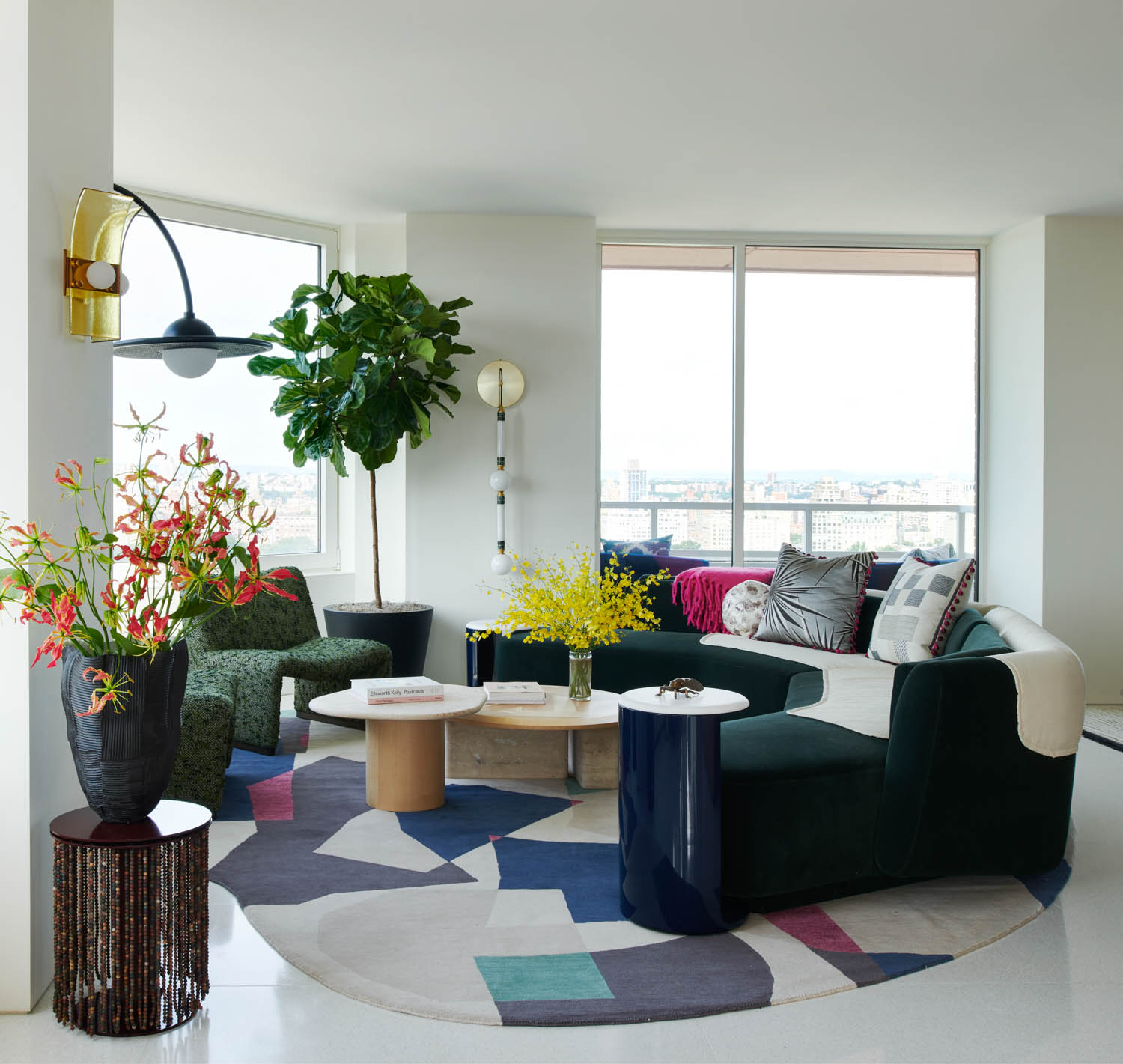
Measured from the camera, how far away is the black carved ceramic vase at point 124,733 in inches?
84.3

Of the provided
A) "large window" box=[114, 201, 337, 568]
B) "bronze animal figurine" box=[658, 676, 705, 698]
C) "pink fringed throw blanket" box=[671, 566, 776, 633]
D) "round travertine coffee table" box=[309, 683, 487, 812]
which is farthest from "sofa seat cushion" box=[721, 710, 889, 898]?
"large window" box=[114, 201, 337, 568]

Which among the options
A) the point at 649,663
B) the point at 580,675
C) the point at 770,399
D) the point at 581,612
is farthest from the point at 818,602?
the point at 770,399

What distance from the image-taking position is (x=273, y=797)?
13.3 ft

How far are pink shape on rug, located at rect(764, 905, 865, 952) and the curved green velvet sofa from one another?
37mm

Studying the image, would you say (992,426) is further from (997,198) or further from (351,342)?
(351,342)

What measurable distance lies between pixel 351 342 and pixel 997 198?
3557mm

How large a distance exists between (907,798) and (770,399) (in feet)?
12.7

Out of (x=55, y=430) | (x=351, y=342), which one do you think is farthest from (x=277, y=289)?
(x=55, y=430)

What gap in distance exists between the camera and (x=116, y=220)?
258cm

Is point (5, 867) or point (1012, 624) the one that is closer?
point (5, 867)

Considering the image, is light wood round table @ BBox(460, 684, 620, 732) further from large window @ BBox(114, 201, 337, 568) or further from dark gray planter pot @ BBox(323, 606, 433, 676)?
large window @ BBox(114, 201, 337, 568)

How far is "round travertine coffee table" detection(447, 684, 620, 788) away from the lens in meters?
4.14

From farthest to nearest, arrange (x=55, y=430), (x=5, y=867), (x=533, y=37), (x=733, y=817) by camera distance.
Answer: (x=533, y=37)
(x=733, y=817)
(x=55, y=430)
(x=5, y=867)


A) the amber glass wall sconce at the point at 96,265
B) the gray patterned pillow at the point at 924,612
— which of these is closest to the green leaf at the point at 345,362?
the amber glass wall sconce at the point at 96,265
